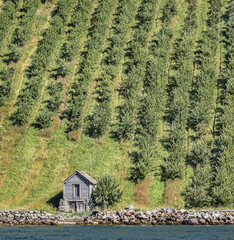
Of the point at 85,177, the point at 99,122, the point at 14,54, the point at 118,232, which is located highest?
the point at 14,54

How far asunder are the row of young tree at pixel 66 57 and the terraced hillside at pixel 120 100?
0.23m

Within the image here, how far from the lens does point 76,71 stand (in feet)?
263

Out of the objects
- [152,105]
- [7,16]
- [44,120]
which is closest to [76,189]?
[44,120]

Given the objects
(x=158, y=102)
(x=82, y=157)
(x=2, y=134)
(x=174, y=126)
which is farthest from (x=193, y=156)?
(x=2, y=134)

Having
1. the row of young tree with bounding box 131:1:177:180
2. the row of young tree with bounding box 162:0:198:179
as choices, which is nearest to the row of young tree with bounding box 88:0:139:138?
the row of young tree with bounding box 131:1:177:180

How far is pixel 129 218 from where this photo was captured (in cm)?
4972

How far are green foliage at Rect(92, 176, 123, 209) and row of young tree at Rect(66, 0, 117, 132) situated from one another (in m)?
16.4

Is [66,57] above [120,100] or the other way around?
above

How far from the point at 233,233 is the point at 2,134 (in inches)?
1701

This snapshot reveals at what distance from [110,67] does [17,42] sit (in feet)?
76.1

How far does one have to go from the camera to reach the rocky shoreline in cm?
4888

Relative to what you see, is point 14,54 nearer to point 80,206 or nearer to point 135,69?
point 135,69

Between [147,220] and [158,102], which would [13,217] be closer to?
[147,220]

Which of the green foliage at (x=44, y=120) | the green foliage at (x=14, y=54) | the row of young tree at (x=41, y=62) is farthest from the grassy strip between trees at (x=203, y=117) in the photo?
the green foliage at (x=14, y=54)
